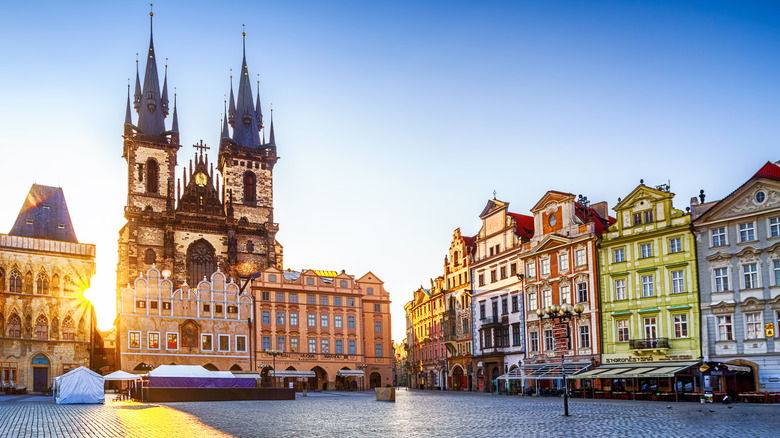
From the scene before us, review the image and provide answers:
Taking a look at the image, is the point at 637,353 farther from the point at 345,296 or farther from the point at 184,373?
the point at 345,296

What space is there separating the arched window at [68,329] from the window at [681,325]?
48.8 metres

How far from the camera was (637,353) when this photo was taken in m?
48.3

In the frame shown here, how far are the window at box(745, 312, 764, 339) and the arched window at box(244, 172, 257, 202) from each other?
195ft

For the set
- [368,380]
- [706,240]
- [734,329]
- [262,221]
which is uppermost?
[262,221]

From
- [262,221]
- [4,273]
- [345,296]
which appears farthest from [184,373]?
[262,221]

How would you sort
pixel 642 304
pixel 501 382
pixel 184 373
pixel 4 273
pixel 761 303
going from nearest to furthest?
1. pixel 761 303
2. pixel 184 373
3. pixel 642 304
4. pixel 501 382
5. pixel 4 273

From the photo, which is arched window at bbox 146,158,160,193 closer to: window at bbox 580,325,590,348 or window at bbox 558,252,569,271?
window at bbox 558,252,569,271

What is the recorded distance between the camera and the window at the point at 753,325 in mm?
42906

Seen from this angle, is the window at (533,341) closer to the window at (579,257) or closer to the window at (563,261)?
the window at (563,261)

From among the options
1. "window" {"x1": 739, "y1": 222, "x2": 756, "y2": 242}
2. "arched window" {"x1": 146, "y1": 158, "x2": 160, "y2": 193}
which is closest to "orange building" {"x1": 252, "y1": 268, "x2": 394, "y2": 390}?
"arched window" {"x1": 146, "y1": 158, "x2": 160, "y2": 193}

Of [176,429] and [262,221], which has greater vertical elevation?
[262,221]

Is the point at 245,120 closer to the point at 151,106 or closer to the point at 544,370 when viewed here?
the point at 151,106

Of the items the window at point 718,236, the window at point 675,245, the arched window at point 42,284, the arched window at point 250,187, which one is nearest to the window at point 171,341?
the arched window at point 42,284

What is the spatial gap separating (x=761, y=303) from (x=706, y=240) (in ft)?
15.7
